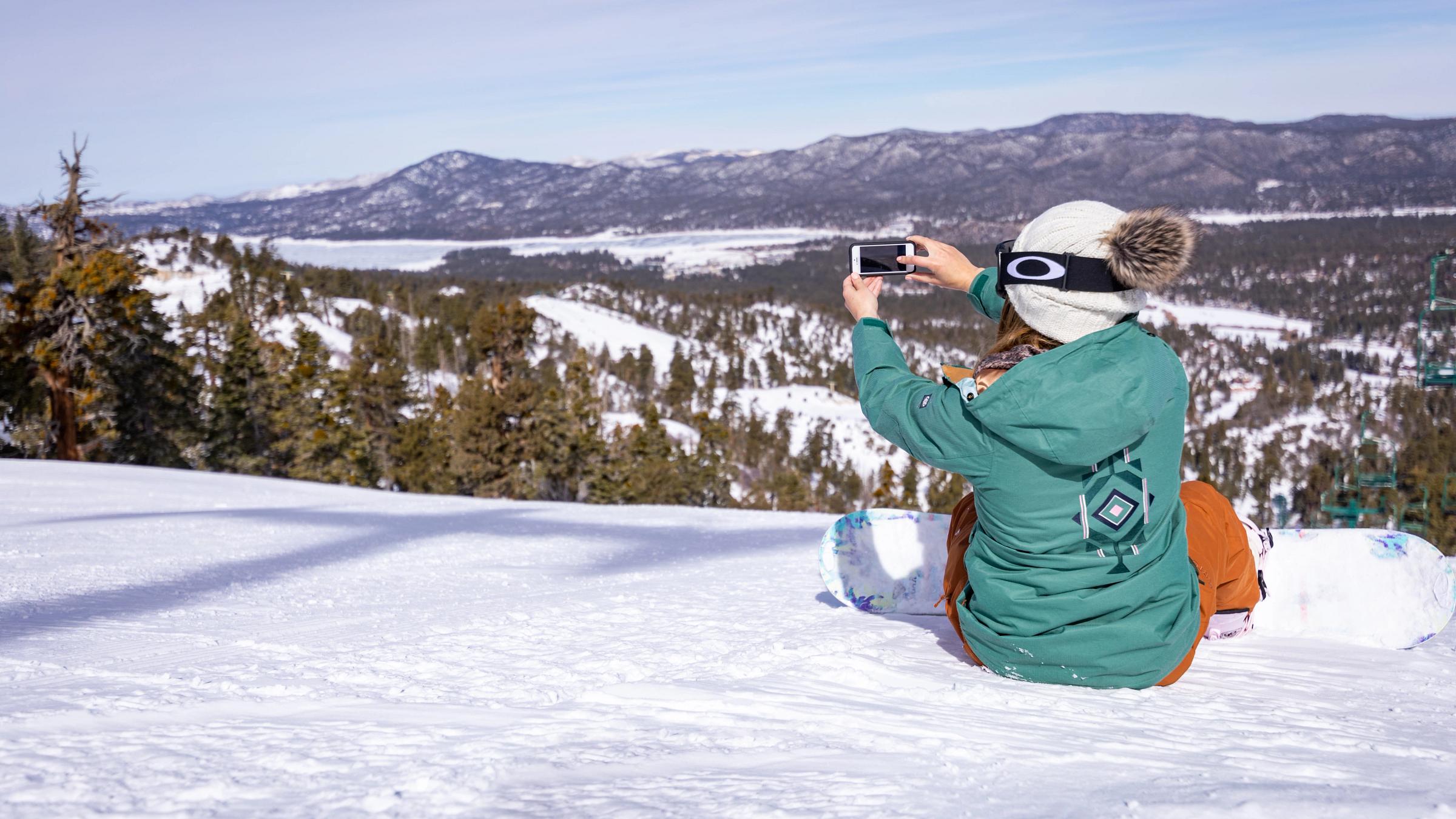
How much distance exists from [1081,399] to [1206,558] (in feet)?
3.53

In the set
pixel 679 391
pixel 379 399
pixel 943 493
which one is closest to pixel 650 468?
pixel 379 399

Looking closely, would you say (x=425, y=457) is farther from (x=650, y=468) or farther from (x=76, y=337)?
(x=76, y=337)

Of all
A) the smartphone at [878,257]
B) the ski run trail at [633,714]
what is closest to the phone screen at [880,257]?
the smartphone at [878,257]

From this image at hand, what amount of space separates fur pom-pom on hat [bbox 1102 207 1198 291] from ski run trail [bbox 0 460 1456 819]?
1.17 metres

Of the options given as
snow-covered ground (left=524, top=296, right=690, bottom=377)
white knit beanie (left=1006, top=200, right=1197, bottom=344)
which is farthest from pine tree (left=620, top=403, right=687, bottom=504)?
snow-covered ground (left=524, top=296, right=690, bottom=377)

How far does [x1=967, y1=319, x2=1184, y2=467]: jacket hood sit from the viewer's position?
Answer: 7.78 feet

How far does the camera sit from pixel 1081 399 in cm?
237

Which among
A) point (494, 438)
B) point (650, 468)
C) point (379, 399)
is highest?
point (379, 399)

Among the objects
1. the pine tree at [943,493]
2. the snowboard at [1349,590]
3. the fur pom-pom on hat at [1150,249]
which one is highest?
the fur pom-pom on hat at [1150,249]

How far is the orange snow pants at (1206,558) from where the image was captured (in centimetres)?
302

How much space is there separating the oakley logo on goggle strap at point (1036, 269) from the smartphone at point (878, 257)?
63 centimetres

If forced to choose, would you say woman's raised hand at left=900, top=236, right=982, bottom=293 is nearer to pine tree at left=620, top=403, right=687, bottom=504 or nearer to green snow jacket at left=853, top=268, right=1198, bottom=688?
green snow jacket at left=853, top=268, right=1198, bottom=688

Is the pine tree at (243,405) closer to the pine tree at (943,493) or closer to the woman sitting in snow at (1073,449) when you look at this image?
the pine tree at (943,493)

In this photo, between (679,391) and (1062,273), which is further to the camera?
(679,391)
